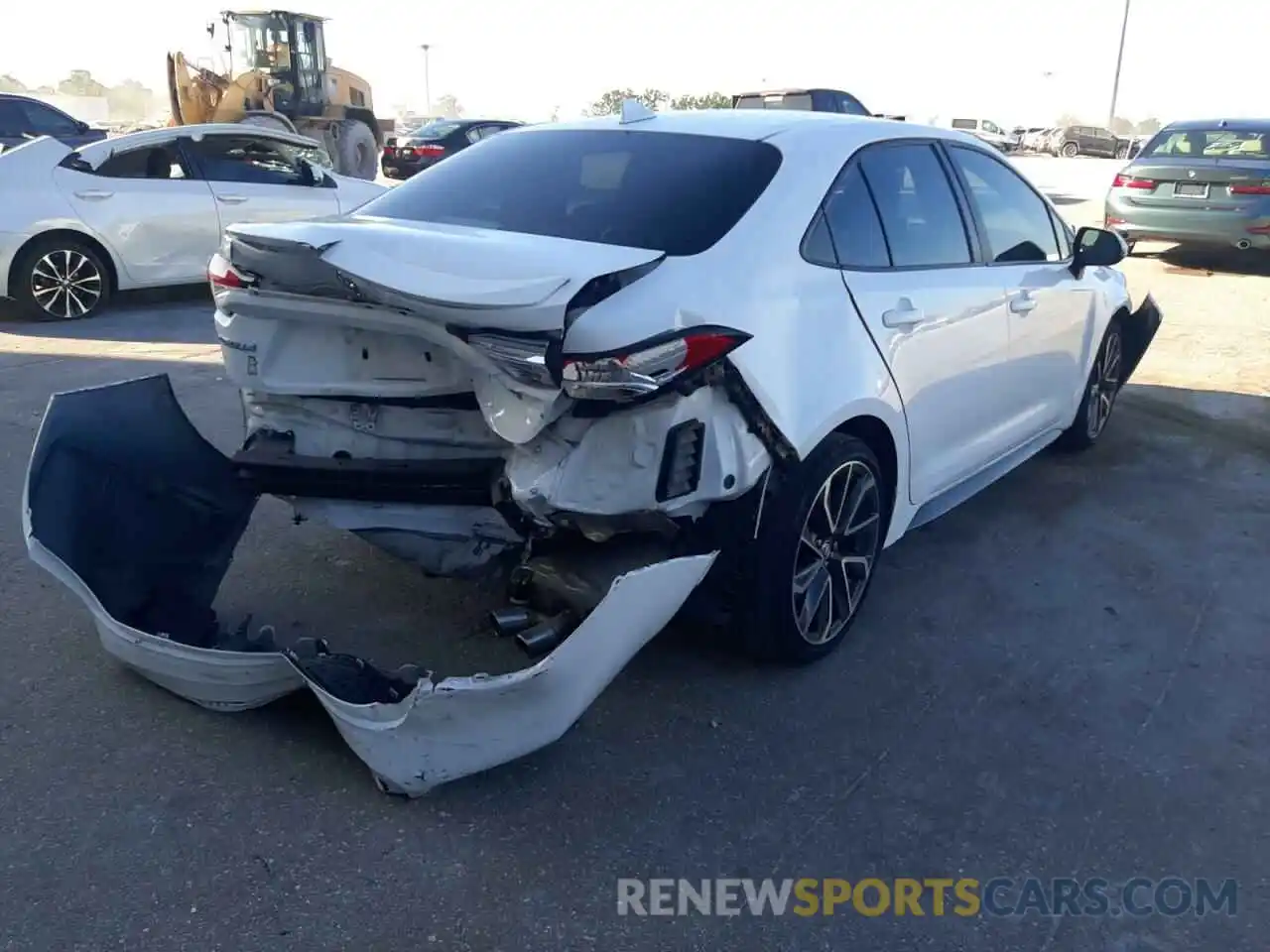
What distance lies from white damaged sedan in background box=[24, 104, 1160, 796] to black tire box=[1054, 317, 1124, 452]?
168 centimetres

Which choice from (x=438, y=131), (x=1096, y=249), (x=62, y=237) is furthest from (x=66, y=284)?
(x=438, y=131)

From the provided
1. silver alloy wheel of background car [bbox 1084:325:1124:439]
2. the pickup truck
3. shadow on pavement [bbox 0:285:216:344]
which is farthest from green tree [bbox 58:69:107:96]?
silver alloy wheel of background car [bbox 1084:325:1124:439]

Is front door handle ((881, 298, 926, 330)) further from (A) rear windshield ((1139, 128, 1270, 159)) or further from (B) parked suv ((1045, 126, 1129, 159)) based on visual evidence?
(B) parked suv ((1045, 126, 1129, 159))

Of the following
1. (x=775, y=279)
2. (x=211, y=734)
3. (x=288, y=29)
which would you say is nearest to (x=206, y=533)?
(x=211, y=734)

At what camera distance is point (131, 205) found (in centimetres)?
886

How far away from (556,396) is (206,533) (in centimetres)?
157

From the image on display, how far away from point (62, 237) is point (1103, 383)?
774 cm

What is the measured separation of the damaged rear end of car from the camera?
9.10 feet

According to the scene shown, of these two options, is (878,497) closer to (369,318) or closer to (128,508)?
(369,318)

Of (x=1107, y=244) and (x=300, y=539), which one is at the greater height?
(x=1107, y=244)

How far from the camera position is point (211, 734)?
3.14 meters

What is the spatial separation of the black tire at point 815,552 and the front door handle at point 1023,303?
1.15 metres

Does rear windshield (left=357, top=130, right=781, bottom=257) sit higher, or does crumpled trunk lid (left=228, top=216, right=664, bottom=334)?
rear windshield (left=357, top=130, right=781, bottom=257)

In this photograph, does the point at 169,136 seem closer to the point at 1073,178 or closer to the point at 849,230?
the point at 849,230
